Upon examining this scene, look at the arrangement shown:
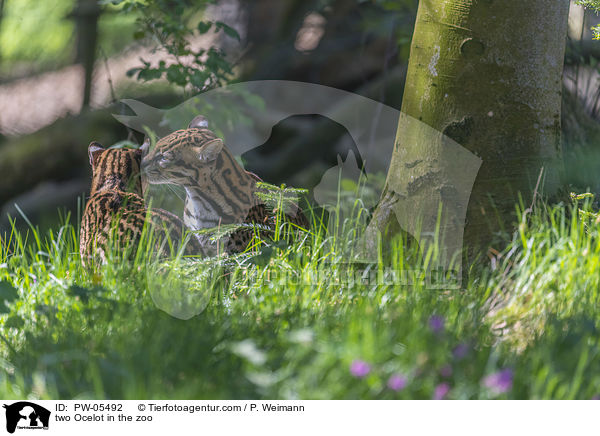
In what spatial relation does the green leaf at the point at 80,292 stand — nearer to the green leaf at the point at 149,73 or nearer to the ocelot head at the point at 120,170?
the ocelot head at the point at 120,170

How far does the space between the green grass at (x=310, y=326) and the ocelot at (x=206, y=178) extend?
0.55 ft

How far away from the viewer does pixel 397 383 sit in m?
1.59

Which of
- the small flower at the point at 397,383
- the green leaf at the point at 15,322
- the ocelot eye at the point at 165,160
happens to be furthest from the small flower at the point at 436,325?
the green leaf at the point at 15,322

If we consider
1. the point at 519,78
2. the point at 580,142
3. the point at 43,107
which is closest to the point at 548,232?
the point at 519,78

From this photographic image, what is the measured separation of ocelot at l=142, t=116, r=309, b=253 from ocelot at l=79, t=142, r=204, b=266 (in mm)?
79

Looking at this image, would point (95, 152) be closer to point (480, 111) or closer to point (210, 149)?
point (210, 149)

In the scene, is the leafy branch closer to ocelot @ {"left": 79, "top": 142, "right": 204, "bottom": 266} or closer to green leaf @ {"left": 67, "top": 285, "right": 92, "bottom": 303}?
ocelot @ {"left": 79, "top": 142, "right": 204, "bottom": 266}

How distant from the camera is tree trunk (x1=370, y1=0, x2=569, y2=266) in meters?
2.62

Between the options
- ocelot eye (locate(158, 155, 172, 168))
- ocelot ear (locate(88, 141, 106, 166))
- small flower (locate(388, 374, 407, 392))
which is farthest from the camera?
ocelot ear (locate(88, 141, 106, 166))

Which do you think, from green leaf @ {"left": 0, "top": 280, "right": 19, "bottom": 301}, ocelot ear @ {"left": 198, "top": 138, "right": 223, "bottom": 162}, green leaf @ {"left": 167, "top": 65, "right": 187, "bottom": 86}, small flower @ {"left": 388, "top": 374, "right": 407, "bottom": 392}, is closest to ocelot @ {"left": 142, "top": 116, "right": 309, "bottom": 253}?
ocelot ear @ {"left": 198, "top": 138, "right": 223, "bottom": 162}

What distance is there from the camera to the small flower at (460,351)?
5.74 feet

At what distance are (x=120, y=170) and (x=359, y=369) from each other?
1458 mm
